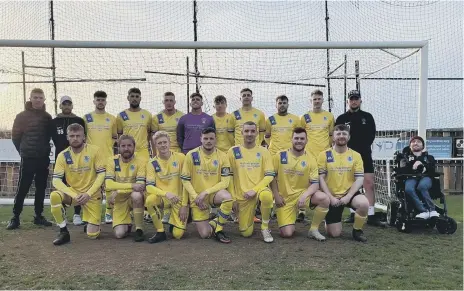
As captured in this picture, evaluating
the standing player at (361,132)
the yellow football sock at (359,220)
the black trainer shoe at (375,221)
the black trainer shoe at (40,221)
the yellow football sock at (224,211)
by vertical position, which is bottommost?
the black trainer shoe at (375,221)

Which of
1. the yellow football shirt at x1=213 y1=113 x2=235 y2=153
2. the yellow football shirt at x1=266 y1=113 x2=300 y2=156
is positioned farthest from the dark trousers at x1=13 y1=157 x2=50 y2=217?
the yellow football shirt at x1=266 y1=113 x2=300 y2=156

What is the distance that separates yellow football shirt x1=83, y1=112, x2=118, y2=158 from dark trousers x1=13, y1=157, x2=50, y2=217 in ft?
2.57

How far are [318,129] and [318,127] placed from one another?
31 mm

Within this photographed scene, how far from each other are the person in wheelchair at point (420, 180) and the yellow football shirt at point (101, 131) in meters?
4.19

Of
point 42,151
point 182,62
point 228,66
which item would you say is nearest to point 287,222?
point 42,151

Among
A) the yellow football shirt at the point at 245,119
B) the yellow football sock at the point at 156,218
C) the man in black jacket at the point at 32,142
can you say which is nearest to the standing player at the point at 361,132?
the yellow football shirt at the point at 245,119

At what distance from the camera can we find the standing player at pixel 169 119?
6.02 metres

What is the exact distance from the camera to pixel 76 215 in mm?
6074

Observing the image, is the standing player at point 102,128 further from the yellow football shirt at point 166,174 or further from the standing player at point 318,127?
the standing player at point 318,127

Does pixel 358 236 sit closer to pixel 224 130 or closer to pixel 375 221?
pixel 375 221

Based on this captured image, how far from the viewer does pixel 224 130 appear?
6078mm

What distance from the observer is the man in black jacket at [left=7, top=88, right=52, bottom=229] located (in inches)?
231

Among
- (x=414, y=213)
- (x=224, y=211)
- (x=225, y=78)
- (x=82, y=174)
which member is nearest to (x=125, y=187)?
(x=82, y=174)

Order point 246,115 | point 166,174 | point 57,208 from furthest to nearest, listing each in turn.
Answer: point 246,115
point 166,174
point 57,208
